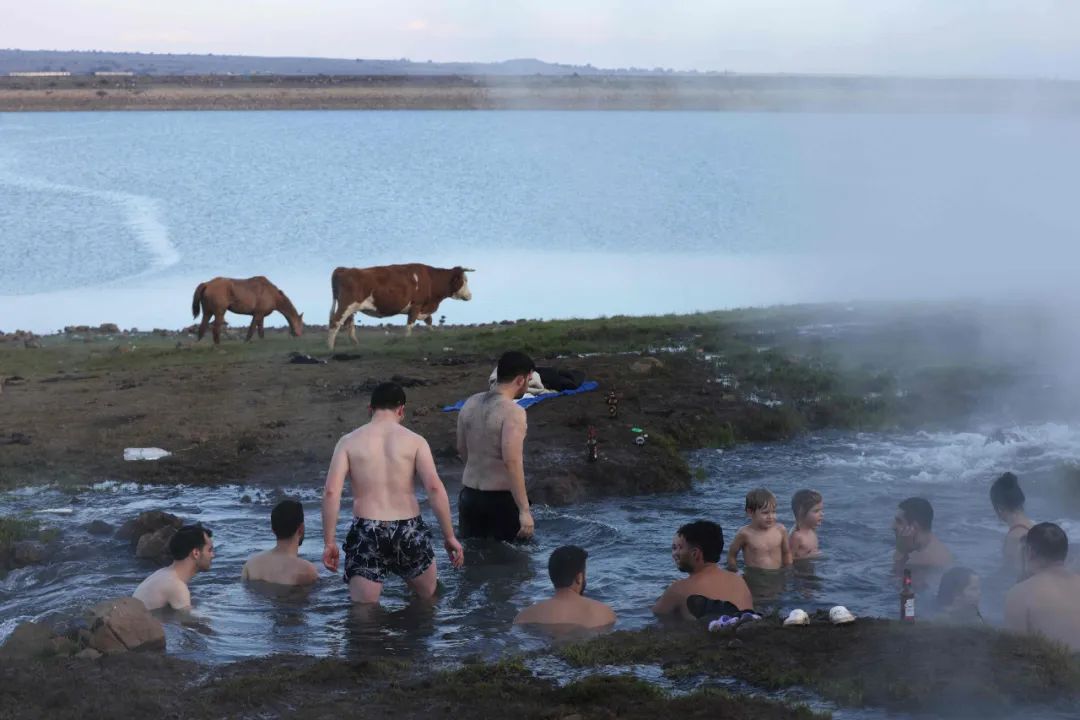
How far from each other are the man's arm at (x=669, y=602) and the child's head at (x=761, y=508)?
1.51m

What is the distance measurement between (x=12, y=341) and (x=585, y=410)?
14003mm

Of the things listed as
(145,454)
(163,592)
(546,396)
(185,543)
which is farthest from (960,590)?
(145,454)

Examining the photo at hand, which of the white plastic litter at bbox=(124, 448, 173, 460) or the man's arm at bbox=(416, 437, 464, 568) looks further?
the white plastic litter at bbox=(124, 448, 173, 460)

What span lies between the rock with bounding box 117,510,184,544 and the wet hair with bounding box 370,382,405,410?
11.3ft

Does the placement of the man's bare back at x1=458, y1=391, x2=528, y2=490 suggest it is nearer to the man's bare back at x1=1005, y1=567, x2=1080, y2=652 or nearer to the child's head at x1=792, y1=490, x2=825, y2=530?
the child's head at x1=792, y1=490, x2=825, y2=530

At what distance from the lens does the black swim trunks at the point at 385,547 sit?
36.7ft

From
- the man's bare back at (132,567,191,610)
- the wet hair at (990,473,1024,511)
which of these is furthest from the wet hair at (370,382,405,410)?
the wet hair at (990,473,1024,511)

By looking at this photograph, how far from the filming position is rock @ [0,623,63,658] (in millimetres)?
9703

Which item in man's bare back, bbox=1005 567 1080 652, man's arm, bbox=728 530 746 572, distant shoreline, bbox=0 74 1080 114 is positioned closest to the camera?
man's bare back, bbox=1005 567 1080 652

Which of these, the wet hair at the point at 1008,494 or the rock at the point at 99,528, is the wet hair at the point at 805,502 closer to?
the wet hair at the point at 1008,494

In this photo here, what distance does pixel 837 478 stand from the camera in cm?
1694

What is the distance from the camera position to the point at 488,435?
12547mm

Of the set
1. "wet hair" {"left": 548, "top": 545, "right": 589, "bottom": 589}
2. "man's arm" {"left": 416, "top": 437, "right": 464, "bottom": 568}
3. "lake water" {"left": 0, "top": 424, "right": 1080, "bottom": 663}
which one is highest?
"man's arm" {"left": 416, "top": 437, "right": 464, "bottom": 568}

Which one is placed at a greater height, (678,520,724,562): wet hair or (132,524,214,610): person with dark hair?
(678,520,724,562): wet hair
